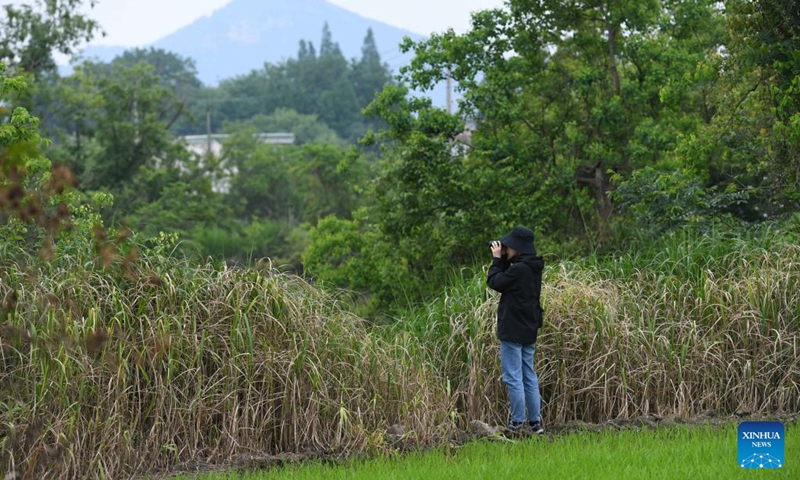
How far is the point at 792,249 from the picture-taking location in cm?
992

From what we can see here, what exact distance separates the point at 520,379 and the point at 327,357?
152 centimetres

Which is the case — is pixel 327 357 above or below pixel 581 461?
above

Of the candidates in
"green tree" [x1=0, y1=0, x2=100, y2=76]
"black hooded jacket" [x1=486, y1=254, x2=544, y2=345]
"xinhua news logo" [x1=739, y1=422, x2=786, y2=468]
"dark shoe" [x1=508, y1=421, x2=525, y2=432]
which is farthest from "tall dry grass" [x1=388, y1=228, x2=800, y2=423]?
"green tree" [x1=0, y1=0, x2=100, y2=76]

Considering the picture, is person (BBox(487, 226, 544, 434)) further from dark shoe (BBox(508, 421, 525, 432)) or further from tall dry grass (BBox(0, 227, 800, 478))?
tall dry grass (BBox(0, 227, 800, 478))

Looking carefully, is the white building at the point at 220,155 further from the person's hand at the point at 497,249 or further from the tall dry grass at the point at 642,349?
the person's hand at the point at 497,249

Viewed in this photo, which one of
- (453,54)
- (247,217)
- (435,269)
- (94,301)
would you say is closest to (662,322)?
(94,301)

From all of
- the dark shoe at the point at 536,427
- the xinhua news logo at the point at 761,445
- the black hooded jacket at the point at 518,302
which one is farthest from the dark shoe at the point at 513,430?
the xinhua news logo at the point at 761,445

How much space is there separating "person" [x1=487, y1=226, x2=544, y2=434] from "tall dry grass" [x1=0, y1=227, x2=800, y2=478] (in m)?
0.50

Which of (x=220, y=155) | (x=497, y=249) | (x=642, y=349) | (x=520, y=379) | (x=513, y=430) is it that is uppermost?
(x=220, y=155)

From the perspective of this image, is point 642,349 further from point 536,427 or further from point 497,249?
point 497,249

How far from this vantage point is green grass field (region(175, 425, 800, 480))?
670 centimetres

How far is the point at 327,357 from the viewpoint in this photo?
8344 mm

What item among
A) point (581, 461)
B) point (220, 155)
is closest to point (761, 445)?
point (581, 461)

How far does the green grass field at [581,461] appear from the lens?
6.70 metres
